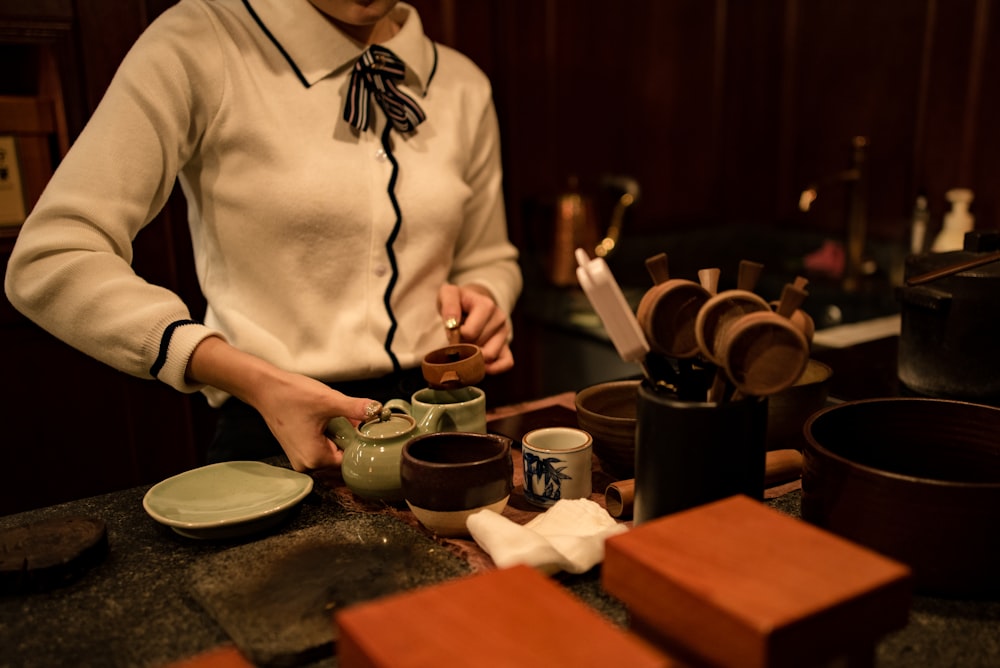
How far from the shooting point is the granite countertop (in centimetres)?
81

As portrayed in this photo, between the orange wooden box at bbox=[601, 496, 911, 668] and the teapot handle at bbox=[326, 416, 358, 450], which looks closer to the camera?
the orange wooden box at bbox=[601, 496, 911, 668]

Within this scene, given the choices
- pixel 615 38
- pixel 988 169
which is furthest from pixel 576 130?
pixel 988 169

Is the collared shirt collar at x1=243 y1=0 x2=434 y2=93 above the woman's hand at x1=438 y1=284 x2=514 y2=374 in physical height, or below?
above

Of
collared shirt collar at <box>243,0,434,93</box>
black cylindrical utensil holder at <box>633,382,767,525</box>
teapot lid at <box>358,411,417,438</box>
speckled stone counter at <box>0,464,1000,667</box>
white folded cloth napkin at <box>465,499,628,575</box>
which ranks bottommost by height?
speckled stone counter at <box>0,464,1000,667</box>

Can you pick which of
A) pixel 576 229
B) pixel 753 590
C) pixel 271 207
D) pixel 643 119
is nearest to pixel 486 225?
pixel 271 207

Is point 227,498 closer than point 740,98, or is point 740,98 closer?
point 227,498

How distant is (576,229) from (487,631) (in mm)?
2115

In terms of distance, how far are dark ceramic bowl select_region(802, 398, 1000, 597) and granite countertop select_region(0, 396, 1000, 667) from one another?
0.05 m

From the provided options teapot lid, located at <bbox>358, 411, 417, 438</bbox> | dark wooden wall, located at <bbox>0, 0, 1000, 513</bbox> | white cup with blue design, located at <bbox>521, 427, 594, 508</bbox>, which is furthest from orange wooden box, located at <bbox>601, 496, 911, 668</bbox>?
dark wooden wall, located at <bbox>0, 0, 1000, 513</bbox>

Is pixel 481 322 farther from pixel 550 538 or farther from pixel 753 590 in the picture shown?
pixel 753 590

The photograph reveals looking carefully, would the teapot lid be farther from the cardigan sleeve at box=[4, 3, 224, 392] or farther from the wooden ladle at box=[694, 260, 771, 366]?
the wooden ladle at box=[694, 260, 771, 366]

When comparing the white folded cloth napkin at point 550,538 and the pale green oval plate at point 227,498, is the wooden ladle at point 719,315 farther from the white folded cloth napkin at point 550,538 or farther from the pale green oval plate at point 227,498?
the pale green oval plate at point 227,498

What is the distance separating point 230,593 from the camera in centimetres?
90

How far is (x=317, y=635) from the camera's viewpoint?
821 millimetres
